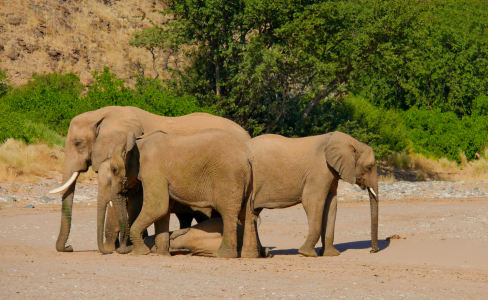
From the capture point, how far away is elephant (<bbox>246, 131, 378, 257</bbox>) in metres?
11.9

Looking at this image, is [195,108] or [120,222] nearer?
[120,222]

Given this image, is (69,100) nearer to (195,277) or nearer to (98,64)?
(98,64)

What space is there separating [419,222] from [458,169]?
2055cm

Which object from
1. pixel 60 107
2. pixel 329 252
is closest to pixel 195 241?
pixel 329 252

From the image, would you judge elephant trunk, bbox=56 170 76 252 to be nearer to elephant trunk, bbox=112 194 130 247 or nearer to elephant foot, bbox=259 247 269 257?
elephant trunk, bbox=112 194 130 247

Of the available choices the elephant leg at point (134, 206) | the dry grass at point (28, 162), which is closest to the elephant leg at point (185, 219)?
the elephant leg at point (134, 206)

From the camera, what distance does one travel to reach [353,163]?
12.1m

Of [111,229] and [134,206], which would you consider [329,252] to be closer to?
[134,206]

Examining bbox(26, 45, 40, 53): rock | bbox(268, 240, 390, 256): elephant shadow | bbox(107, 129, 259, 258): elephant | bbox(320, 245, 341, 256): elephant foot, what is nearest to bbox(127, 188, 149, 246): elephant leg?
bbox(107, 129, 259, 258): elephant

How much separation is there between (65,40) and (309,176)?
1477 inches

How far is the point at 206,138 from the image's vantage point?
10883 mm

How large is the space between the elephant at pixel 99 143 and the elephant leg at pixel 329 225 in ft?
6.31

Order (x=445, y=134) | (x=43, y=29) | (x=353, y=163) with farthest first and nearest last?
(x=43, y=29) → (x=445, y=134) → (x=353, y=163)

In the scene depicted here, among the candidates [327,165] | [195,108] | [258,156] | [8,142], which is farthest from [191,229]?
[195,108]
